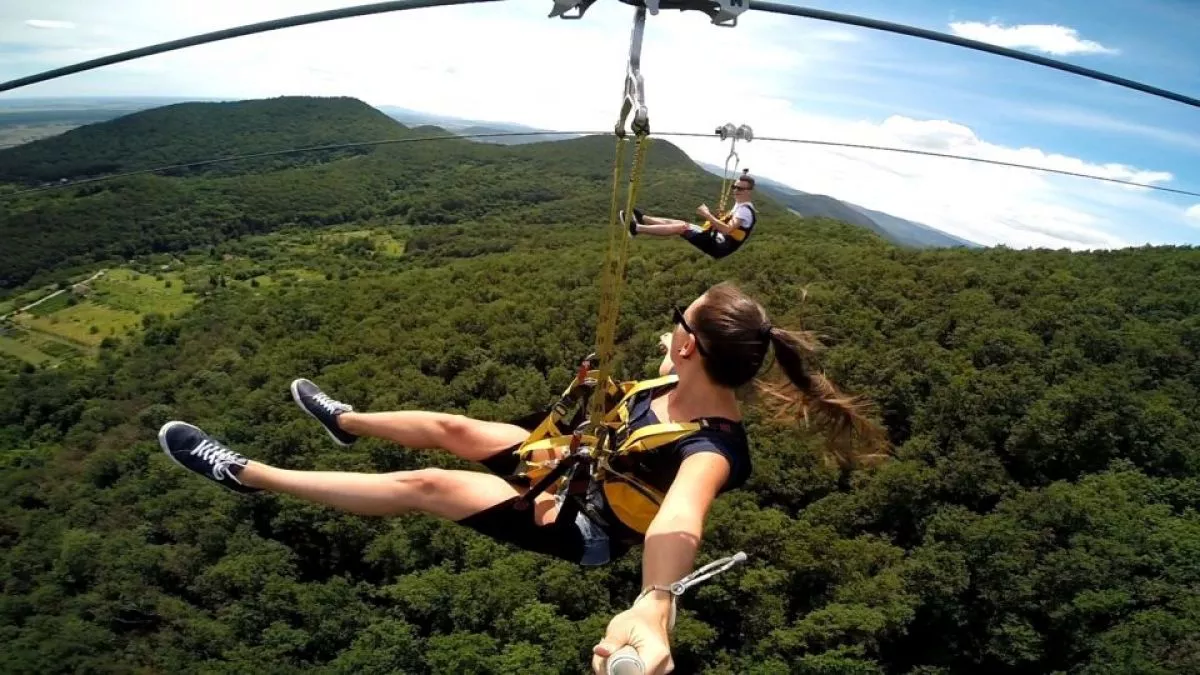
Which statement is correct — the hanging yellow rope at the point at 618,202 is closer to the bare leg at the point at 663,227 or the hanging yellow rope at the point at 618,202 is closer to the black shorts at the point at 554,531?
the black shorts at the point at 554,531

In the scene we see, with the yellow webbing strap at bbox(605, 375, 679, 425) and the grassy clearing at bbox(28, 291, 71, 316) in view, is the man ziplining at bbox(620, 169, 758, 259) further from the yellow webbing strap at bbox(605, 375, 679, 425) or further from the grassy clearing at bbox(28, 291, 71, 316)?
the grassy clearing at bbox(28, 291, 71, 316)

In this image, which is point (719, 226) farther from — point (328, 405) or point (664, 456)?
point (328, 405)

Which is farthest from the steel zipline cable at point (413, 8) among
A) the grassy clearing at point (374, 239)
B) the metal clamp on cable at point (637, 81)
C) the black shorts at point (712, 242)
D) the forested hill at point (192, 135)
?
the forested hill at point (192, 135)

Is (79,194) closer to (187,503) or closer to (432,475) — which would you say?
(187,503)

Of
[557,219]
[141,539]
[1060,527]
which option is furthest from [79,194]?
[1060,527]

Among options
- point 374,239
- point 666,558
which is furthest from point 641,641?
point 374,239

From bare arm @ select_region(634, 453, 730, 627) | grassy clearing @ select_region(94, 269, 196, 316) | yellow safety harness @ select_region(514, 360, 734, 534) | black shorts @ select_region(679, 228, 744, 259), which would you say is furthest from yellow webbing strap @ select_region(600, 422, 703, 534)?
grassy clearing @ select_region(94, 269, 196, 316)
